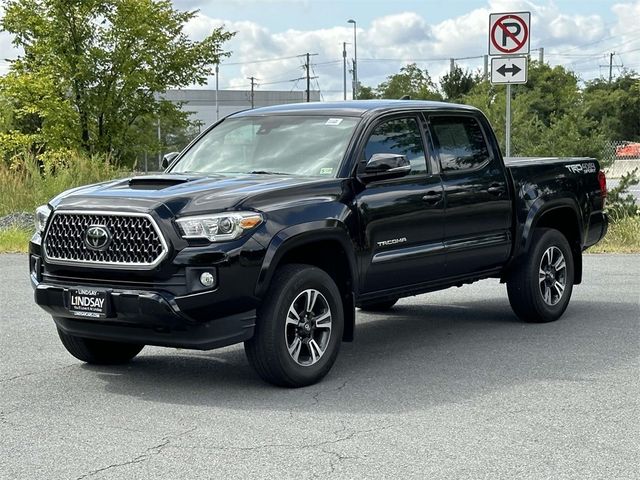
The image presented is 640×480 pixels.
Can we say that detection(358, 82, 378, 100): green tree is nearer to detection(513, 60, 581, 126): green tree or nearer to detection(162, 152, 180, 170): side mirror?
detection(513, 60, 581, 126): green tree

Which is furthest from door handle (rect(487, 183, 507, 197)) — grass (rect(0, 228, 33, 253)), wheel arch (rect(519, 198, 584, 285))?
grass (rect(0, 228, 33, 253))

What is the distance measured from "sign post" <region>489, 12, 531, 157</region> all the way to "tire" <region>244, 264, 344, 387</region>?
8497 millimetres

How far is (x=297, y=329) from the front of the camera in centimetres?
679

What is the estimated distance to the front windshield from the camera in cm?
755

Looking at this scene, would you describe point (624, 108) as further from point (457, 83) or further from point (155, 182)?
point (155, 182)

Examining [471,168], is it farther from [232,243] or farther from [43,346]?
[43,346]

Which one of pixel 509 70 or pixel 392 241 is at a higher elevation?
pixel 509 70

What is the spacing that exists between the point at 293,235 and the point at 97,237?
1213 mm

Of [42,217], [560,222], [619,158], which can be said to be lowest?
[619,158]

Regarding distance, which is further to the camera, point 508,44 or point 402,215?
point 508,44

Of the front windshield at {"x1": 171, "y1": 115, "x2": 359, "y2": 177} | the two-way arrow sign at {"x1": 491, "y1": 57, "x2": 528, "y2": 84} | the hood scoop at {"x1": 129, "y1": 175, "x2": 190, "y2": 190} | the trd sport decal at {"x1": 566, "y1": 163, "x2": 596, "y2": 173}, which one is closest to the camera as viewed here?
the hood scoop at {"x1": 129, "y1": 175, "x2": 190, "y2": 190}

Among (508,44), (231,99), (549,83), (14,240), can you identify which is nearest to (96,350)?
(508,44)

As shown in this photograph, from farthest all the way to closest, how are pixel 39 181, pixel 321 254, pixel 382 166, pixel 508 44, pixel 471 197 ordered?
pixel 39 181 < pixel 508 44 < pixel 471 197 < pixel 382 166 < pixel 321 254

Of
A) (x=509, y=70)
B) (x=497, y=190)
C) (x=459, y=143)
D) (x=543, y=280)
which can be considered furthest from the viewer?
(x=509, y=70)
